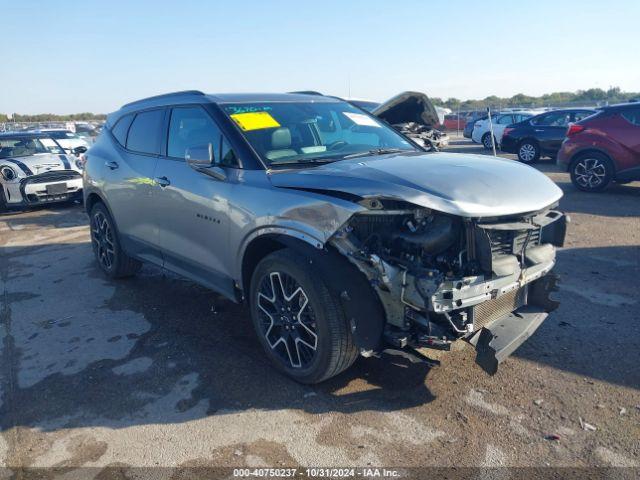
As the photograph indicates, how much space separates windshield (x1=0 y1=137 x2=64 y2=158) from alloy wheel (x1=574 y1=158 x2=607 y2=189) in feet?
34.6

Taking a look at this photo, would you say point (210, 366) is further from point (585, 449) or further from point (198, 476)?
point (585, 449)

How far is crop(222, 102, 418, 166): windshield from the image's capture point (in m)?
3.80

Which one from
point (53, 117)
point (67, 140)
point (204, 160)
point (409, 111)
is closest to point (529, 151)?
point (409, 111)

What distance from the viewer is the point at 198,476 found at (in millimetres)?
2699

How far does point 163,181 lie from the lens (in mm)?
4387

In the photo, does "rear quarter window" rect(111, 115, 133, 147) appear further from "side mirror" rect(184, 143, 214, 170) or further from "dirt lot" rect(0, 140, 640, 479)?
"side mirror" rect(184, 143, 214, 170)

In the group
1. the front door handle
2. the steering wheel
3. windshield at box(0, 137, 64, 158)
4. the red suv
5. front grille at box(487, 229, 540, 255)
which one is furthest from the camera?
windshield at box(0, 137, 64, 158)

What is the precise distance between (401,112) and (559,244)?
4.99 metres

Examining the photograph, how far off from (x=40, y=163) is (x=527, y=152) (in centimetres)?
1277

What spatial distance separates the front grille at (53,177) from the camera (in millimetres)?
10258

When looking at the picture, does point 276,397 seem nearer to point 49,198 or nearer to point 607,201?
point 607,201

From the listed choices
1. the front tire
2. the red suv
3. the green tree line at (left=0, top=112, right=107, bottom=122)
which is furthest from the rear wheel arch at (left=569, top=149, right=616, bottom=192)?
the green tree line at (left=0, top=112, right=107, bottom=122)

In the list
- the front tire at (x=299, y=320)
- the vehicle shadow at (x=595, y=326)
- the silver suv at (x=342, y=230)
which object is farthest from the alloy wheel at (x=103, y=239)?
the vehicle shadow at (x=595, y=326)

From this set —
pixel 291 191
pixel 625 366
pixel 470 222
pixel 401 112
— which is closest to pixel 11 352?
pixel 291 191
